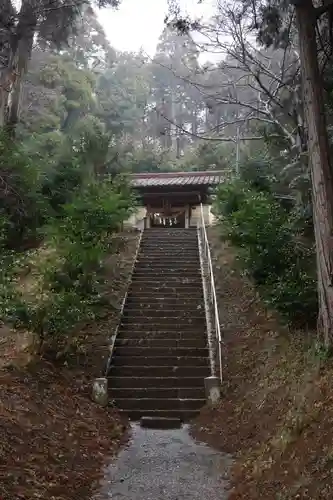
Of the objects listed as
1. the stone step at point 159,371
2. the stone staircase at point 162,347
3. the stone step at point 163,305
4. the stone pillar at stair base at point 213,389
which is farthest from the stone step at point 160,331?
the stone pillar at stair base at point 213,389

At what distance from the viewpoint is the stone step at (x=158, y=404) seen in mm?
8586

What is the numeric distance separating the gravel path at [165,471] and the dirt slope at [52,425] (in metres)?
0.26

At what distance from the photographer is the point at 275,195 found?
12.4 meters

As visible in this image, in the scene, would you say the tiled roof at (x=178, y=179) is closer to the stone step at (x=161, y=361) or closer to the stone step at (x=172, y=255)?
the stone step at (x=172, y=255)

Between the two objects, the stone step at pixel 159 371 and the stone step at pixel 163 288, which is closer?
the stone step at pixel 159 371

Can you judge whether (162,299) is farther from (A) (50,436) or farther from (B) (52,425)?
(A) (50,436)

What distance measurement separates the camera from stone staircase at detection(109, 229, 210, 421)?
28.5 ft

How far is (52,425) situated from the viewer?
21.4 feet

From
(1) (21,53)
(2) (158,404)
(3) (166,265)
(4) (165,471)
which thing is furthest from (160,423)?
(1) (21,53)

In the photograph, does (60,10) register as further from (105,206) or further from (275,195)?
(275,195)

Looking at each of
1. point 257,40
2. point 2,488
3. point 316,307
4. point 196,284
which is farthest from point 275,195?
point 2,488

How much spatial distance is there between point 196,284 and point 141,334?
312 centimetres

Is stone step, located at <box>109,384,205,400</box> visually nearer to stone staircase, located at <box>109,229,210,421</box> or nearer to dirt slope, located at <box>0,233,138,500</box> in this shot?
stone staircase, located at <box>109,229,210,421</box>

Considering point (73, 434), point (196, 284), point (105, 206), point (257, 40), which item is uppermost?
point (257, 40)
